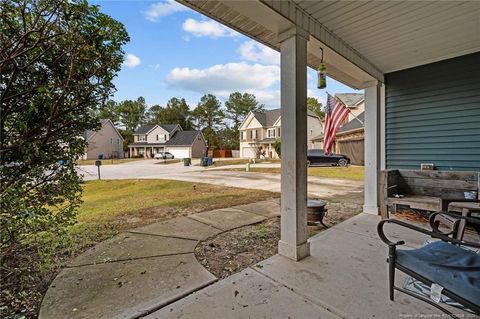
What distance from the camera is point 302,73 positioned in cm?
250

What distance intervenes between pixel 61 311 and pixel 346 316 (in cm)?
213

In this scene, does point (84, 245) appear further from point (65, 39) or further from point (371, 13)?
point (371, 13)

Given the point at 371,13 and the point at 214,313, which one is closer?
the point at 214,313

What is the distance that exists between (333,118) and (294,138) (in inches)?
101

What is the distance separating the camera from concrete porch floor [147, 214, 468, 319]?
1.69 meters

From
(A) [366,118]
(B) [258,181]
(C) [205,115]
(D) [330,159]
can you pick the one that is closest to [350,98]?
(D) [330,159]

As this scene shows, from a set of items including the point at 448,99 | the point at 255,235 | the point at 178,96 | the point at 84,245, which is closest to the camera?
the point at 84,245

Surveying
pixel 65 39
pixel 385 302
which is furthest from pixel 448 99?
pixel 65 39

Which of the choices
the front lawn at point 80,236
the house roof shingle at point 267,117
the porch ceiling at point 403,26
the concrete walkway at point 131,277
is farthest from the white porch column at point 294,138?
the house roof shingle at point 267,117

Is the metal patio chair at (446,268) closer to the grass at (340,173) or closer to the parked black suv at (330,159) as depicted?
the grass at (340,173)

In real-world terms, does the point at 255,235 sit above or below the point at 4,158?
below

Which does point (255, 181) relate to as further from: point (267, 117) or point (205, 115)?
point (205, 115)

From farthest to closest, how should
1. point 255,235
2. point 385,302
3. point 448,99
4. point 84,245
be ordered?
point 448,99, point 255,235, point 84,245, point 385,302

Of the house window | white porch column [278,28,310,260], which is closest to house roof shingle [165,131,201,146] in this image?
the house window
